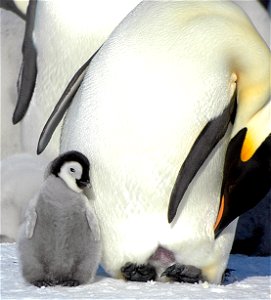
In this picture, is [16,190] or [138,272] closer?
[138,272]

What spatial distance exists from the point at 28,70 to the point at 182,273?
1.43 meters

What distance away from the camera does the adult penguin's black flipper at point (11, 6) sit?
223 inches

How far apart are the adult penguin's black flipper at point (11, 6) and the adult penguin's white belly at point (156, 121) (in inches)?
65.0

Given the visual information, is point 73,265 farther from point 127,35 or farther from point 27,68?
point 27,68

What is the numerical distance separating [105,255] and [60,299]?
475 millimetres

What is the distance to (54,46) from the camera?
4.87m

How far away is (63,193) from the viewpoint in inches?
153

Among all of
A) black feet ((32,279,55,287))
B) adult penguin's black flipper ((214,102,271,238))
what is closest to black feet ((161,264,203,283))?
adult penguin's black flipper ((214,102,271,238))

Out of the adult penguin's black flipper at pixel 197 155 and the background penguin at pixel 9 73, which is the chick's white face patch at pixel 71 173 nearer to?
the adult penguin's black flipper at pixel 197 155

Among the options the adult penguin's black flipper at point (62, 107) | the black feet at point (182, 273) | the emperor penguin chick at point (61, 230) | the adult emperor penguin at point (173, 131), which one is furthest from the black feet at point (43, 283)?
the adult penguin's black flipper at point (62, 107)

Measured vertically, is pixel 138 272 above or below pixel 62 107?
below

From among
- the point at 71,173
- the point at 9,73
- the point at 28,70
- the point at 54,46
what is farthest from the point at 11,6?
the point at 71,173

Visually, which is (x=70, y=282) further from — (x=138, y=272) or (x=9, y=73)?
(x=9, y=73)

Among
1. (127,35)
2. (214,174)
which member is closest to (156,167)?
(214,174)
